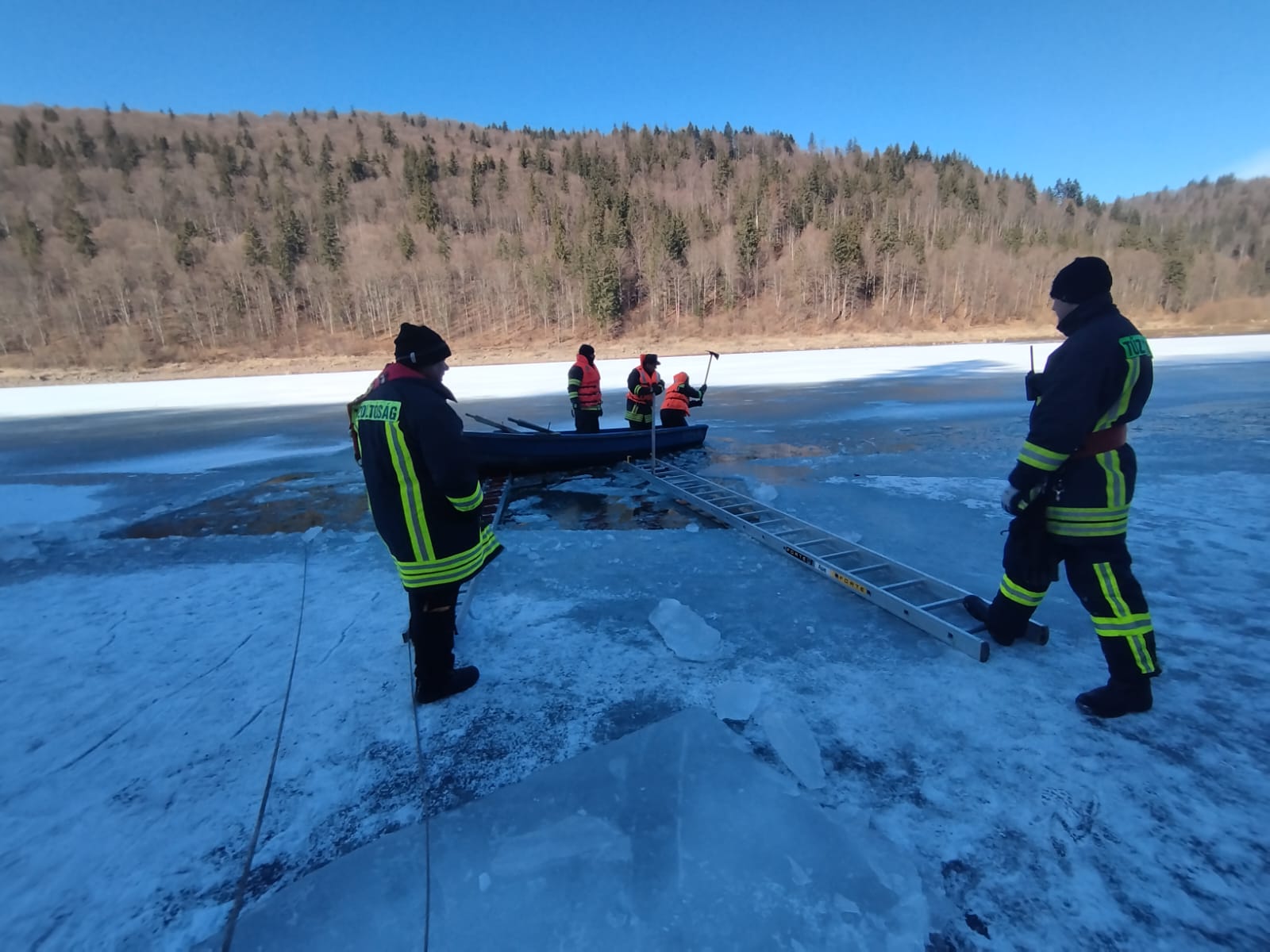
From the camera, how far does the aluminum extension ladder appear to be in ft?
9.80

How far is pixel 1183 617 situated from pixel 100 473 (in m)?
11.4

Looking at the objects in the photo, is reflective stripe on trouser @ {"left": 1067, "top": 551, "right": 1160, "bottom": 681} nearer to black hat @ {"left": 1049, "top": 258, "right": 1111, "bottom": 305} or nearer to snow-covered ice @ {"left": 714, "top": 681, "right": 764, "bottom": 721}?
black hat @ {"left": 1049, "top": 258, "right": 1111, "bottom": 305}

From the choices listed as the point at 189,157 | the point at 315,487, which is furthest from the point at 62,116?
the point at 315,487

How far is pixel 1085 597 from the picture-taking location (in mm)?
2434

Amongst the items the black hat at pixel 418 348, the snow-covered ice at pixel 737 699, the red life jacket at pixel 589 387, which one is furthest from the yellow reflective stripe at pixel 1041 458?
the red life jacket at pixel 589 387

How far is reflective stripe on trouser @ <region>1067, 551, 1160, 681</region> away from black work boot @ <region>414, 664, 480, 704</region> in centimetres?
A: 263

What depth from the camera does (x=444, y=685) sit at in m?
2.69

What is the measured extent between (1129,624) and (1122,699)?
1.02ft

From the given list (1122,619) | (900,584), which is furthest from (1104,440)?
(900,584)

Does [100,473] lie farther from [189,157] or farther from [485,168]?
[189,157]

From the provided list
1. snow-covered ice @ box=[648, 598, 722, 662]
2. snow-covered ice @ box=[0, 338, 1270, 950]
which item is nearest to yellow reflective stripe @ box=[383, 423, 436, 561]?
snow-covered ice @ box=[0, 338, 1270, 950]

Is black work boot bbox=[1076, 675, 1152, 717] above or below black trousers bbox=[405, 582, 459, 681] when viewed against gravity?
below

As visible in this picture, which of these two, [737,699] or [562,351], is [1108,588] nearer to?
[737,699]

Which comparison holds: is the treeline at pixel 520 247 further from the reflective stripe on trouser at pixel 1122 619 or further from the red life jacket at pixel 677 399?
the reflective stripe on trouser at pixel 1122 619
